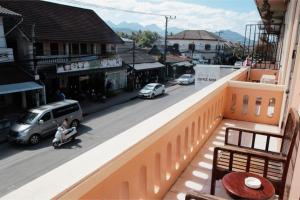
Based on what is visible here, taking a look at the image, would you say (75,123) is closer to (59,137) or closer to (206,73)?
(59,137)

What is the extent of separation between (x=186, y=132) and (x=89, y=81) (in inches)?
778

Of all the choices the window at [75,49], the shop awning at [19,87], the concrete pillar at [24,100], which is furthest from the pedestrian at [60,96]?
the window at [75,49]

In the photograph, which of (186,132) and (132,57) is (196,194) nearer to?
(186,132)

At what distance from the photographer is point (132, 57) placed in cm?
2892

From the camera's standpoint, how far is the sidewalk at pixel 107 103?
60.5 feet

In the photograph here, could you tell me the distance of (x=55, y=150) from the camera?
11.8 meters

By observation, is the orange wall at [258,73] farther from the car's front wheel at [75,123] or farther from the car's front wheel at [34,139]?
the car's front wheel at [34,139]

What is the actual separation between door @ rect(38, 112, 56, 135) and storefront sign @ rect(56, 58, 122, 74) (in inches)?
213

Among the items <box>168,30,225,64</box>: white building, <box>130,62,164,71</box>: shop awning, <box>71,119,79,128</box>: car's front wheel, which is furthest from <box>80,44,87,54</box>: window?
<box>168,30,225,64</box>: white building

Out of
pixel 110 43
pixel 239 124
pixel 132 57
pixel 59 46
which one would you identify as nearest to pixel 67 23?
pixel 59 46

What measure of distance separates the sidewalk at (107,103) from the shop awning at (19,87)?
3.35 m

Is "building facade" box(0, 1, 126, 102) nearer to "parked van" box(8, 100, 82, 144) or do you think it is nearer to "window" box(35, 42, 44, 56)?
"window" box(35, 42, 44, 56)

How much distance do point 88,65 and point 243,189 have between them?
61.9ft

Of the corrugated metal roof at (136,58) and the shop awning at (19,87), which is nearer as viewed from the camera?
the shop awning at (19,87)
